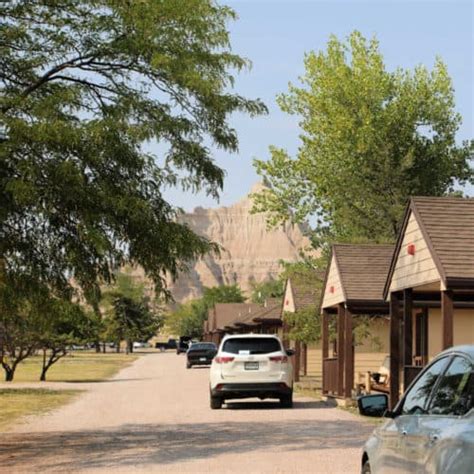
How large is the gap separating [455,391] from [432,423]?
0.27 metres

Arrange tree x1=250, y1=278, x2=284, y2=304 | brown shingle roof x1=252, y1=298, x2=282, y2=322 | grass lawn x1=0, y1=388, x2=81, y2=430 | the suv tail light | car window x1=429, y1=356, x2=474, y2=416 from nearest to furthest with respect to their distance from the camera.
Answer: car window x1=429, y1=356, x2=474, y2=416
grass lawn x1=0, y1=388, x2=81, y2=430
the suv tail light
brown shingle roof x1=252, y1=298, x2=282, y2=322
tree x1=250, y1=278, x2=284, y2=304

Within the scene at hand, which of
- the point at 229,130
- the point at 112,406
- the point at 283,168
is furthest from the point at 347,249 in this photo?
the point at 283,168

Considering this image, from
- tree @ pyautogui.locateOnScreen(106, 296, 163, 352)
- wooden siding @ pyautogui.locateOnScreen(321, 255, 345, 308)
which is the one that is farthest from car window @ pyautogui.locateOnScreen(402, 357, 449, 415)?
tree @ pyautogui.locateOnScreen(106, 296, 163, 352)

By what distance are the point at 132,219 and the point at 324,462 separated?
429cm

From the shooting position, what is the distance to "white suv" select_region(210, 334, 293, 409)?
2677 cm

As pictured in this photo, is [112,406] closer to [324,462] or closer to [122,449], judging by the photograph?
[122,449]

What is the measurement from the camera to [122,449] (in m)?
16.7

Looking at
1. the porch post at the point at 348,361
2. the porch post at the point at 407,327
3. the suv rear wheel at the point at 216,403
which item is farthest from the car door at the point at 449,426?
the porch post at the point at 348,361

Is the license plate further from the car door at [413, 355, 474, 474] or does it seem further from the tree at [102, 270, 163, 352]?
the tree at [102, 270, 163, 352]

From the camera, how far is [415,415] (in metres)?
6.91

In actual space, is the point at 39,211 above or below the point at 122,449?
above

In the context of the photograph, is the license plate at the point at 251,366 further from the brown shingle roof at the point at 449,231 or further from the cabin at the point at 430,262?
the brown shingle roof at the point at 449,231

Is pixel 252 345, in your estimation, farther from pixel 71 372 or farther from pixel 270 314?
pixel 71 372

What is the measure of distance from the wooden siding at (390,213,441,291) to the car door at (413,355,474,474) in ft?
44.5
